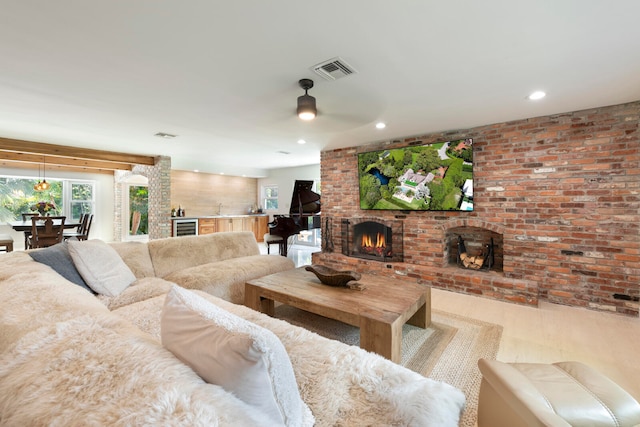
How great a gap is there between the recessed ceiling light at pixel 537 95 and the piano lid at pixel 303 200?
4169 millimetres

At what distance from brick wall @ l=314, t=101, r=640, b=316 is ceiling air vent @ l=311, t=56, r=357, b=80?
2.32m

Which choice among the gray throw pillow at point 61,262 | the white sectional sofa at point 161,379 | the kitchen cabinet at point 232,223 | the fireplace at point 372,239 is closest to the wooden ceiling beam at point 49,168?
the kitchen cabinet at point 232,223

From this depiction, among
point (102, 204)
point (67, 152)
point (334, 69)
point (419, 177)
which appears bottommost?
point (102, 204)

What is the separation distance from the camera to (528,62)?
2.04 metres

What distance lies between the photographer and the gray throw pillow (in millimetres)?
1994

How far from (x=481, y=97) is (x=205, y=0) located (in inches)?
99.0

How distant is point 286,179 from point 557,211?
6214 mm

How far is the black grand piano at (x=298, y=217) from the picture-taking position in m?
5.49

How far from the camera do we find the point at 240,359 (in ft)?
2.25

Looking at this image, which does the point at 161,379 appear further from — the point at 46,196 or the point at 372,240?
the point at 46,196

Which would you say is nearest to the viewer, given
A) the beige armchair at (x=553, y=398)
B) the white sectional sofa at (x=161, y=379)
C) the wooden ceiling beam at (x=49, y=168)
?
the white sectional sofa at (x=161, y=379)

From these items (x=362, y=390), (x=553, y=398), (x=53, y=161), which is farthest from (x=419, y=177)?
(x=53, y=161)

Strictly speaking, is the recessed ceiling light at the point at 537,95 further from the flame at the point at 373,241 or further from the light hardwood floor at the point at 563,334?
the flame at the point at 373,241

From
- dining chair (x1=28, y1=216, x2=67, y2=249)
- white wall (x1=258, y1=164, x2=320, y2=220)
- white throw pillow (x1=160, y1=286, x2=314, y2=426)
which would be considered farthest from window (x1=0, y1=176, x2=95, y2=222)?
white throw pillow (x1=160, y1=286, x2=314, y2=426)
